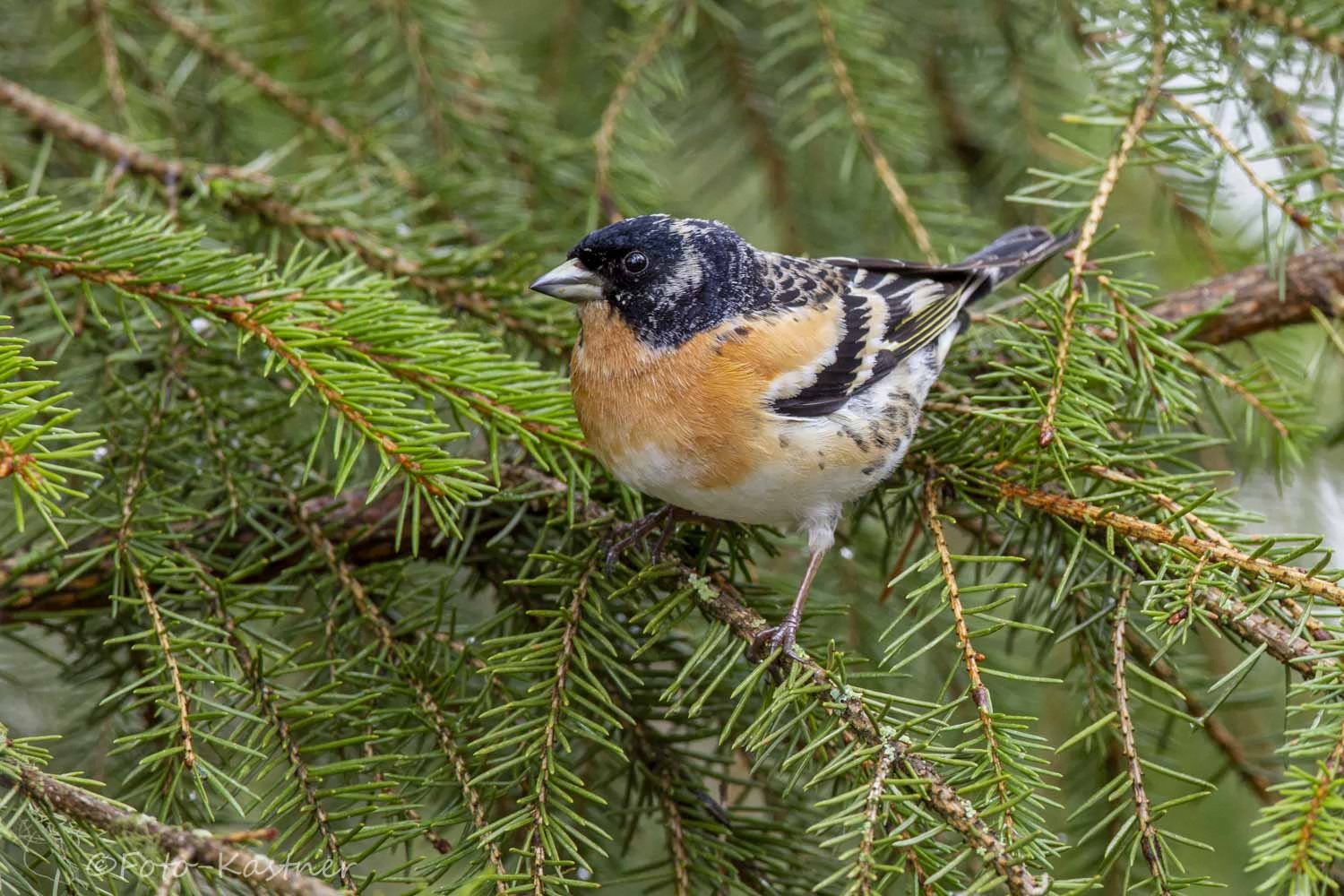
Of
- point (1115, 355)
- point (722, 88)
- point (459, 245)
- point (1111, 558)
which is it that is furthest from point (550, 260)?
point (1111, 558)

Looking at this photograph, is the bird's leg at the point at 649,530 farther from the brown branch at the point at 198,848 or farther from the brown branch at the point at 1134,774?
the brown branch at the point at 198,848

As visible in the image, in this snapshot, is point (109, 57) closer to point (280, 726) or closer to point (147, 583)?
point (147, 583)

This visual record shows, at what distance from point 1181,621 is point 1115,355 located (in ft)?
1.99

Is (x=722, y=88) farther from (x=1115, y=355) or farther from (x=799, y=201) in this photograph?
(x=1115, y=355)

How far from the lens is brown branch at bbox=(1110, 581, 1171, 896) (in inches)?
57.9

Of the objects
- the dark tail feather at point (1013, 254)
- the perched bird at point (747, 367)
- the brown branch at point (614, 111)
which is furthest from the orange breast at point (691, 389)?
the brown branch at point (614, 111)

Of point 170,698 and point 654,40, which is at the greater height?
point 654,40

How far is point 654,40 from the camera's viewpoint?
124 inches

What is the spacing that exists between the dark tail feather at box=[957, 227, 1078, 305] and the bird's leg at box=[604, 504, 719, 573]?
1032 millimetres

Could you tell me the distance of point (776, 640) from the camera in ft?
6.44

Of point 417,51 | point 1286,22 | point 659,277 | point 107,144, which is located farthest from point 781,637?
point 417,51

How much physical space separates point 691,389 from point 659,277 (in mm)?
312

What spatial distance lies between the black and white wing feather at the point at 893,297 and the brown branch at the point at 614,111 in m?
0.58

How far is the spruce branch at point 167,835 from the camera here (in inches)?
48.1
